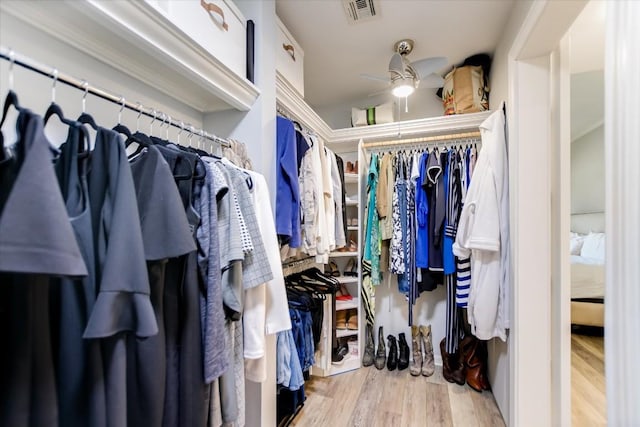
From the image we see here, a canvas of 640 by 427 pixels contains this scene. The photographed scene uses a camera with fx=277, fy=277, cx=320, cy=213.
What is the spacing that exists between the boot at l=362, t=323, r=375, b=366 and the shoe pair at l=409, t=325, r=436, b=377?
1.09 feet

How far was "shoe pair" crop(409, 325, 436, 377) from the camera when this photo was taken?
2230 millimetres

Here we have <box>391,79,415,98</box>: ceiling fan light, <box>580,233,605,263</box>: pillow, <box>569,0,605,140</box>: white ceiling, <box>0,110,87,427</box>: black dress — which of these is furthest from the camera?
<box>580,233,605,263</box>: pillow

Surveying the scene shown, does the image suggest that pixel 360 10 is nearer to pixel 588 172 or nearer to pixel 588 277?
pixel 588 277

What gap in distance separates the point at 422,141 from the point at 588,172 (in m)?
3.27

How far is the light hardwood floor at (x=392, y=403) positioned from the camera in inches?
66.7

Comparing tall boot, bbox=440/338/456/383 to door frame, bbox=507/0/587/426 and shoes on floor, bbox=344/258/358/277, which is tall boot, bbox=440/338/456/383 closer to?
door frame, bbox=507/0/587/426

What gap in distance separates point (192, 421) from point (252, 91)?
1.24 m

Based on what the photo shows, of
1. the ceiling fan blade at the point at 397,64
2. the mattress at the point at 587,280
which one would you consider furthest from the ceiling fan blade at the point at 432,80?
the mattress at the point at 587,280

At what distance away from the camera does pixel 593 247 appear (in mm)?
3475

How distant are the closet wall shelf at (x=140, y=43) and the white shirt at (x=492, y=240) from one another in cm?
140

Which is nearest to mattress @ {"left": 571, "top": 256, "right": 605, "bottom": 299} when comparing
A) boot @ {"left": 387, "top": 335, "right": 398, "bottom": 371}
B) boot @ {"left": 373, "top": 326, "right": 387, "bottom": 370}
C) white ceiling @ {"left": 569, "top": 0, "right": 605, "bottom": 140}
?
white ceiling @ {"left": 569, "top": 0, "right": 605, "bottom": 140}

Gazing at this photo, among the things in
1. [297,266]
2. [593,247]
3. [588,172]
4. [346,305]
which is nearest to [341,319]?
[346,305]

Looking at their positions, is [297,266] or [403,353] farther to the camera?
[403,353]

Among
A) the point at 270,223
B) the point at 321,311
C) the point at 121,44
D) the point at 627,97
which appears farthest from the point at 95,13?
the point at 321,311
